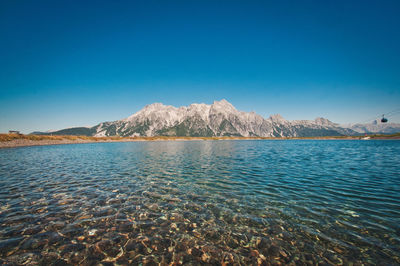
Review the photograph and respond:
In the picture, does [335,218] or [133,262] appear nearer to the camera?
[133,262]

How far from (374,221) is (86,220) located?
1915 cm

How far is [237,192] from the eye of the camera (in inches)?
687

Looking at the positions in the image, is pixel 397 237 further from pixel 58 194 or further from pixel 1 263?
pixel 58 194

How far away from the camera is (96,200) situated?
50.0 feet

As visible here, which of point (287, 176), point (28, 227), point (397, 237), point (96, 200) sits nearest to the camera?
point (397, 237)

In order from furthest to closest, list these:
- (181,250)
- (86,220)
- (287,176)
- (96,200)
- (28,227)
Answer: (287,176) < (96,200) < (86,220) < (28,227) < (181,250)

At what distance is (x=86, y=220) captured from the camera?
38.0ft

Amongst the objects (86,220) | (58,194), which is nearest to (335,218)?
(86,220)

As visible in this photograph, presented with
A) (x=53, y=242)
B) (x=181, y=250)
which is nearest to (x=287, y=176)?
(x=181, y=250)

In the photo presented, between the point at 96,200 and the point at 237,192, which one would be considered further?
the point at 237,192

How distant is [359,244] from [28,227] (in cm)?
1909

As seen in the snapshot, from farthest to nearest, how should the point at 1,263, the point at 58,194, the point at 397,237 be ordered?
the point at 58,194 < the point at 397,237 < the point at 1,263

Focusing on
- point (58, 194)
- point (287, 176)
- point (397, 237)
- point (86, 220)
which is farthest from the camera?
point (287, 176)

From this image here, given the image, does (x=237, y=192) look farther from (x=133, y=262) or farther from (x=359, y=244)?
(x=133, y=262)
